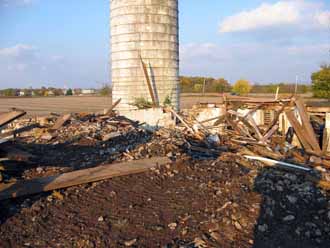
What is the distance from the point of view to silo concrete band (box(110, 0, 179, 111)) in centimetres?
1226

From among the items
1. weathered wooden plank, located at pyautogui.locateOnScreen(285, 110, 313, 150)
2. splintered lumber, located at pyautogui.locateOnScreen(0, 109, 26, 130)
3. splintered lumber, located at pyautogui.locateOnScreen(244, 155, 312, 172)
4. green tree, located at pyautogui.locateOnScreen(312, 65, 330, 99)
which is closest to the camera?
splintered lumber, located at pyautogui.locateOnScreen(0, 109, 26, 130)

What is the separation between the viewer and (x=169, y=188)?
530cm

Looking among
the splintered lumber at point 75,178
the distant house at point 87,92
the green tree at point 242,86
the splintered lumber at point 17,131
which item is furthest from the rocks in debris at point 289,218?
the distant house at point 87,92

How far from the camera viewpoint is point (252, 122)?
956 centimetres

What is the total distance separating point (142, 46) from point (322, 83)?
23.2 meters

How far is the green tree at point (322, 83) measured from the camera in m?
30.2

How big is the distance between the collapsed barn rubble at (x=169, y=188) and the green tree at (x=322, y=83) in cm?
2294

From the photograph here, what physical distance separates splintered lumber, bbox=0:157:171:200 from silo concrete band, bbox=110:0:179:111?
6358 millimetres

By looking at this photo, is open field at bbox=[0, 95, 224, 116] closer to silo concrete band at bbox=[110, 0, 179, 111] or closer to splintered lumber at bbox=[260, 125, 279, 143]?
silo concrete band at bbox=[110, 0, 179, 111]

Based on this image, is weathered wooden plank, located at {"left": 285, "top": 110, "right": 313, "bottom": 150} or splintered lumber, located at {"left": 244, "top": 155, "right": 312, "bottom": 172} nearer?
splintered lumber, located at {"left": 244, "top": 155, "right": 312, "bottom": 172}

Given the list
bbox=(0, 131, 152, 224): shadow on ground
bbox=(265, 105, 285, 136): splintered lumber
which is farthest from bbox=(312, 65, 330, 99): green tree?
bbox=(0, 131, 152, 224): shadow on ground

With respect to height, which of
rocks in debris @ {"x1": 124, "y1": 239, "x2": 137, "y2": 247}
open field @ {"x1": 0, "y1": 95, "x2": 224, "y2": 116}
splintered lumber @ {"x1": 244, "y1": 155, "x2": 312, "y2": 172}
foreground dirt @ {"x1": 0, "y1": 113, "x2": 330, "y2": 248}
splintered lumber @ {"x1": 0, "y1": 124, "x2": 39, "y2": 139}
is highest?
splintered lumber @ {"x1": 0, "y1": 124, "x2": 39, "y2": 139}

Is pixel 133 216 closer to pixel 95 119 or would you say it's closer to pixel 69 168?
pixel 69 168

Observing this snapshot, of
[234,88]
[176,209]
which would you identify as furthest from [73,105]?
[176,209]
